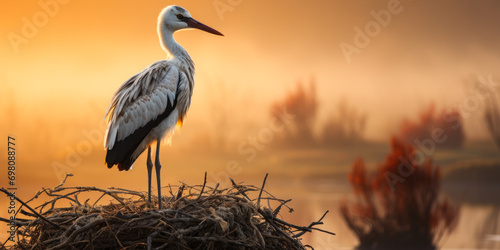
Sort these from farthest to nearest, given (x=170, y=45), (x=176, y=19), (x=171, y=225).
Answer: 1. (x=176, y=19)
2. (x=170, y=45)
3. (x=171, y=225)

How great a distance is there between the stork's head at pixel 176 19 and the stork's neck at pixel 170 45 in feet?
0.15

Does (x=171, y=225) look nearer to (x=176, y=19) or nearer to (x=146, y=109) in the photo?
(x=146, y=109)

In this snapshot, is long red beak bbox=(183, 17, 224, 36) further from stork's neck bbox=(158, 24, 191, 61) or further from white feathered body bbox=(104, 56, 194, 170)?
white feathered body bbox=(104, 56, 194, 170)

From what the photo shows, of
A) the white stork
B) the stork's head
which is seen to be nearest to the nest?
the white stork

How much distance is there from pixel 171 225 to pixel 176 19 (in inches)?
109

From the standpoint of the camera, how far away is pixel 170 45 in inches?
229

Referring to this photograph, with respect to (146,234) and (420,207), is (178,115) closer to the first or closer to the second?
(146,234)

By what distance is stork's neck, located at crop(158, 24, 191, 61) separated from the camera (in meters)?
5.72

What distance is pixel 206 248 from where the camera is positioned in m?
3.82

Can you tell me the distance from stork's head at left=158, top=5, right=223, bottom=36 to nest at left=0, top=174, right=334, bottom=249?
6.99 ft

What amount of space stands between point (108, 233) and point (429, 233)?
19266 millimetres

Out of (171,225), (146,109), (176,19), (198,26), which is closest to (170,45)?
(176,19)

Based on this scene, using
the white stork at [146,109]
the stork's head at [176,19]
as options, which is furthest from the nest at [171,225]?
the stork's head at [176,19]

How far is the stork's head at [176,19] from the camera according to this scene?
233 inches
